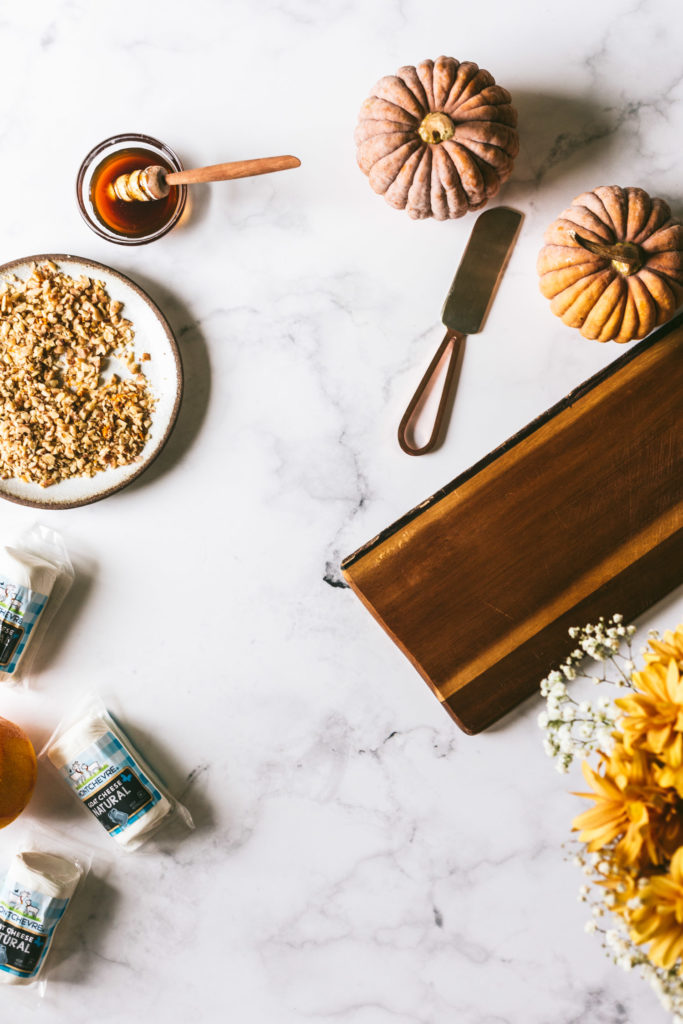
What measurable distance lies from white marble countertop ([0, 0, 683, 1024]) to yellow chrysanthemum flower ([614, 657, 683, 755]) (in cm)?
47

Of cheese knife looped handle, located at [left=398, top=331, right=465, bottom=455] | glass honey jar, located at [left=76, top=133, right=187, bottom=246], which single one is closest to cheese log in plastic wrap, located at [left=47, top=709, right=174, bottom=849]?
cheese knife looped handle, located at [left=398, top=331, right=465, bottom=455]

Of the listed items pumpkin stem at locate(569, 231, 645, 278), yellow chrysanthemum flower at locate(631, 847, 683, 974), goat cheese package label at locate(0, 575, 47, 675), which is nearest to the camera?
yellow chrysanthemum flower at locate(631, 847, 683, 974)

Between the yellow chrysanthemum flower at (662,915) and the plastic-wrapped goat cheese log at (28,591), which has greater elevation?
the plastic-wrapped goat cheese log at (28,591)

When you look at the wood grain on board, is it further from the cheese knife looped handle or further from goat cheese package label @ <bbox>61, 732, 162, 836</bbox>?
goat cheese package label @ <bbox>61, 732, 162, 836</bbox>

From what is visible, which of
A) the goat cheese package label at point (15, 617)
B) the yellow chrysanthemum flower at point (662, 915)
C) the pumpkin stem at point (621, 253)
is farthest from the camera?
the goat cheese package label at point (15, 617)

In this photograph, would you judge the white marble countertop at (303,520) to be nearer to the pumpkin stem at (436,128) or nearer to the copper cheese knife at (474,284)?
the copper cheese knife at (474,284)

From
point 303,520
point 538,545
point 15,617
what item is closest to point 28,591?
point 15,617

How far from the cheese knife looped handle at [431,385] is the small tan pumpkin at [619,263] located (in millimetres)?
169

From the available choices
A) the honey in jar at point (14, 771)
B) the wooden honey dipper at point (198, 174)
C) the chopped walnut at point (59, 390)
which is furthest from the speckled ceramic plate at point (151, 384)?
the honey in jar at point (14, 771)

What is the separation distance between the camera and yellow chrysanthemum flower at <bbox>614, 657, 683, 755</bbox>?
2.27 ft

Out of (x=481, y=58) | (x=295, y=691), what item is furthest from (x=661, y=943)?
(x=481, y=58)

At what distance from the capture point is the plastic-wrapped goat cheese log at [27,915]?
1120 millimetres

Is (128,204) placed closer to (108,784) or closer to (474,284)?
(474,284)

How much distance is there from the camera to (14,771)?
3.56 ft
